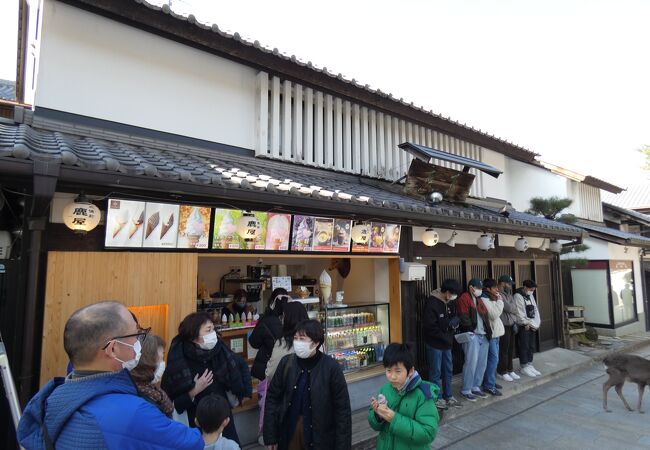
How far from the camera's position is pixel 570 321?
47.4ft

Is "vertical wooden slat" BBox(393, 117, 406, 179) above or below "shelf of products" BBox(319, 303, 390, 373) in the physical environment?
above

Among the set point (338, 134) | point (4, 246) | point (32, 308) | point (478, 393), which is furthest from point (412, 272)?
point (4, 246)

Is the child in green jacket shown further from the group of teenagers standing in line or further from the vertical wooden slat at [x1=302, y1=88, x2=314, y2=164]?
the vertical wooden slat at [x1=302, y1=88, x2=314, y2=164]

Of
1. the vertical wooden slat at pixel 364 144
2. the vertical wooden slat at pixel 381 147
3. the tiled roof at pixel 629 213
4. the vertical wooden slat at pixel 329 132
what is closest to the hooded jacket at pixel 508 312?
the vertical wooden slat at pixel 381 147

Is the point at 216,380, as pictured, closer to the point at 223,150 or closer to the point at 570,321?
the point at 223,150

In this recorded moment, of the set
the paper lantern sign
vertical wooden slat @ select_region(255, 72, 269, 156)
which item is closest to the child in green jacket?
the paper lantern sign

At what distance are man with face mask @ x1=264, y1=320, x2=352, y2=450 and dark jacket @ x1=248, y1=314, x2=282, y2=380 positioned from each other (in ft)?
3.70

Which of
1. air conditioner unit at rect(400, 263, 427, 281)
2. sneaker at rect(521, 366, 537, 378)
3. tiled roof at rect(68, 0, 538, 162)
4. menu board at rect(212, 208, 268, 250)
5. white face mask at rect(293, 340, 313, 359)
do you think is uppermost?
tiled roof at rect(68, 0, 538, 162)

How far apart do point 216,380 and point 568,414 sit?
759 centimetres

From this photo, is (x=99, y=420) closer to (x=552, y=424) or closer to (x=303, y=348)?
(x=303, y=348)

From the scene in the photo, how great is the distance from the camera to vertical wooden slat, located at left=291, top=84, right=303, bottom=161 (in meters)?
8.31

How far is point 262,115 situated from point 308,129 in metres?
1.18

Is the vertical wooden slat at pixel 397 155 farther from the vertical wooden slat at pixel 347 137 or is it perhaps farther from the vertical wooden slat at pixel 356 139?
the vertical wooden slat at pixel 347 137

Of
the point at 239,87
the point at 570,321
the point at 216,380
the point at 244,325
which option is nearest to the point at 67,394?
the point at 216,380
